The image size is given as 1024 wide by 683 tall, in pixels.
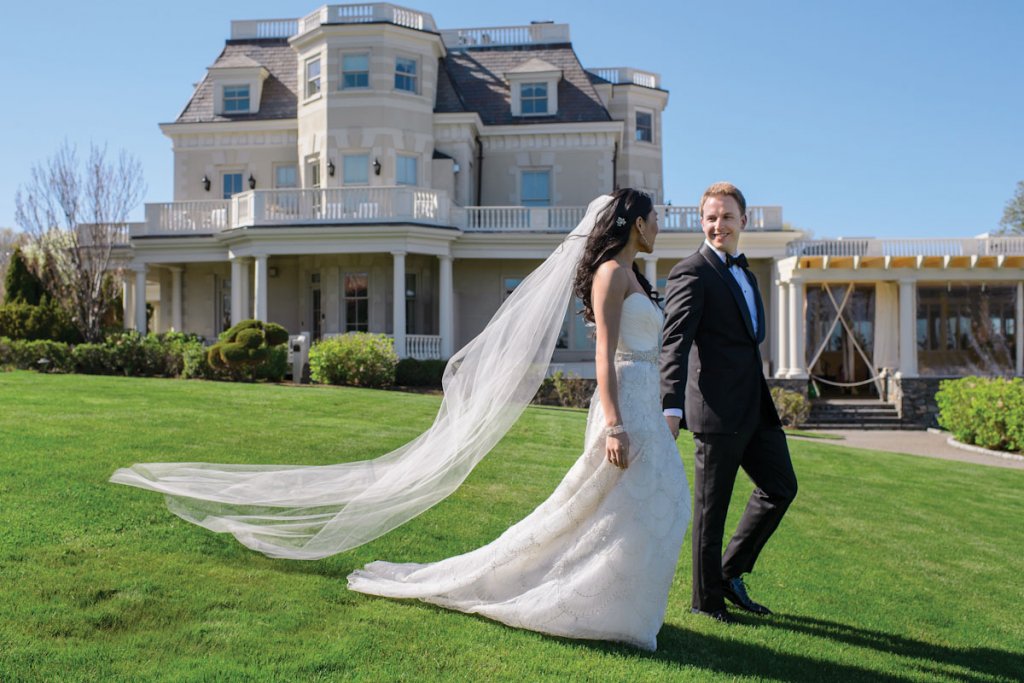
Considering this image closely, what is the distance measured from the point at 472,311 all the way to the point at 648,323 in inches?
921

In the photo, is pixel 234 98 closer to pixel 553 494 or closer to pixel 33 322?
pixel 33 322

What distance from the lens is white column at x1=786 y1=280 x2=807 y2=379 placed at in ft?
81.4

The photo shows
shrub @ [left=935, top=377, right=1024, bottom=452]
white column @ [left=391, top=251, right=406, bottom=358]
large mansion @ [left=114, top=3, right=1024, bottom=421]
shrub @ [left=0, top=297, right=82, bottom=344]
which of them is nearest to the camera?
shrub @ [left=935, top=377, right=1024, bottom=452]

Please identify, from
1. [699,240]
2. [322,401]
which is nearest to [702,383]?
[322,401]

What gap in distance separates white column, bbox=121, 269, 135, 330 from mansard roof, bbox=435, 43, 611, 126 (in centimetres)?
1146

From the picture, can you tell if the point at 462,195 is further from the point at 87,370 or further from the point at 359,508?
the point at 359,508

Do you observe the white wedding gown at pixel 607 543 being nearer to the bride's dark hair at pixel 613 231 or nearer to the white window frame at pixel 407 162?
the bride's dark hair at pixel 613 231

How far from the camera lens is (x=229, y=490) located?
5836 mm

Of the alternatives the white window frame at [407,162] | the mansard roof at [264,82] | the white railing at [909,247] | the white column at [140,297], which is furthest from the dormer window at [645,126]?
the white column at [140,297]

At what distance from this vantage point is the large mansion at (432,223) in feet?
80.1

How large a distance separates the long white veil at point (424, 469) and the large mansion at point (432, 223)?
17334 millimetres

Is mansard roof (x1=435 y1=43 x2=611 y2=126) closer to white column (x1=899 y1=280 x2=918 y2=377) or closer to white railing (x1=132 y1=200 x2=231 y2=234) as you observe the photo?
white railing (x1=132 y1=200 x2=231 y2=234)

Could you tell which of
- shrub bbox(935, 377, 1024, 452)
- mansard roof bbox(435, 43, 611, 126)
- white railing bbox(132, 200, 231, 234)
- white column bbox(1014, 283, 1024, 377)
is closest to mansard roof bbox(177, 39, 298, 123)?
white railing bbox(132, 200, 231, 234)

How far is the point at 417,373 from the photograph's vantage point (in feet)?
72.6
